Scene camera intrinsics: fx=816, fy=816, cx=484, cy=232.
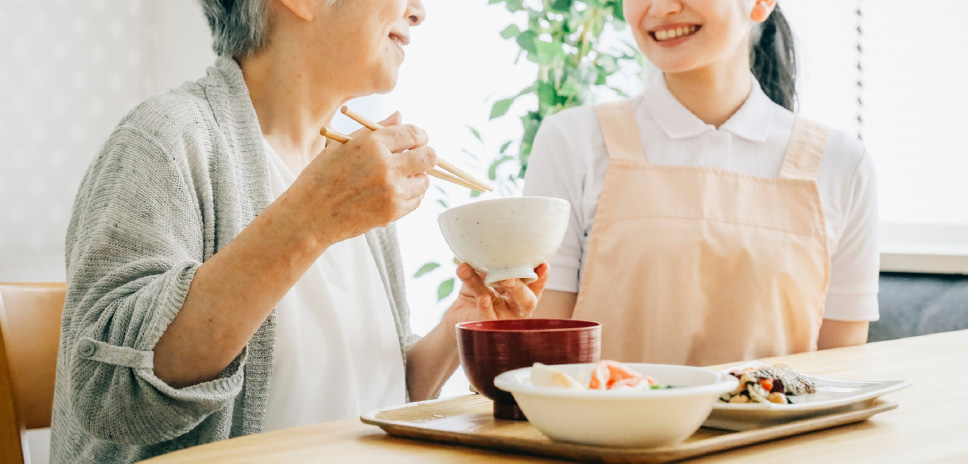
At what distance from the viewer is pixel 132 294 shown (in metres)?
0.88

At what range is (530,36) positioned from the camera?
2670 mm

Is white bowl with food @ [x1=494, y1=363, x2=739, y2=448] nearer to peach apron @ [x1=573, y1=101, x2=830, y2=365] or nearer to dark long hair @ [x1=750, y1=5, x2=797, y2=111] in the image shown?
peach apron @ [x1=573, y1=101, x2=830, y2=365]

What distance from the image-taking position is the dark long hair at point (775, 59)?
185 cm

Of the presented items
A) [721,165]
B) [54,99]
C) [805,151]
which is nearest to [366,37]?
[721,165]

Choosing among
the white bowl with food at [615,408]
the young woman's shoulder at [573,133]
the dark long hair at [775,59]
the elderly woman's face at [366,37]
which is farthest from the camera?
the dark long hair at [775,59]

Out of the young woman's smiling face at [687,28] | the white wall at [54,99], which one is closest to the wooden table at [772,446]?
the young woman's smiling face at [687,28]

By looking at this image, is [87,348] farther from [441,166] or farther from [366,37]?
[366,37]

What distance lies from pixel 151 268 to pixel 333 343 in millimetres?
371

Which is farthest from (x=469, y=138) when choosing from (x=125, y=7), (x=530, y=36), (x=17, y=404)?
(x=17, y=404)

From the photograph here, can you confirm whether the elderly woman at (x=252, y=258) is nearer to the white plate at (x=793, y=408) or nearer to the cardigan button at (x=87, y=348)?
the cardigan button at (x=87, y=348)

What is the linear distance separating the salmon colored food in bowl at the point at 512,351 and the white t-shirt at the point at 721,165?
2.67ft

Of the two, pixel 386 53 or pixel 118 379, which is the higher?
pixel 386 53

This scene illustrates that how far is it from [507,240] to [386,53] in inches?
21.1

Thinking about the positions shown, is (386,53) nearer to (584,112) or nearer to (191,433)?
(584,112)
